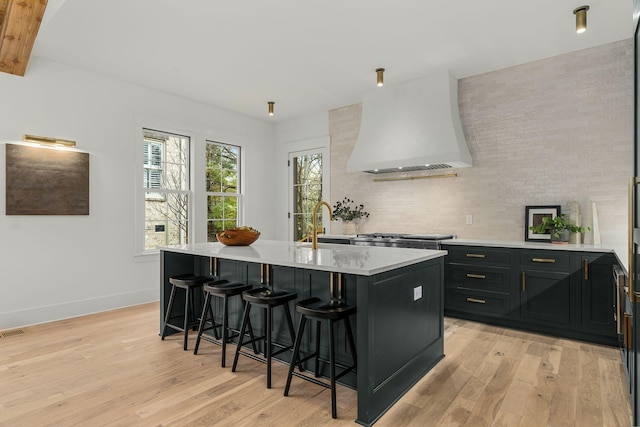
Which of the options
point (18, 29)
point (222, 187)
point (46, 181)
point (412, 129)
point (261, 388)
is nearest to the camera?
point (261, 388)

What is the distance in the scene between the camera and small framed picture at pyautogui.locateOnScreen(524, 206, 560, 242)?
395cm

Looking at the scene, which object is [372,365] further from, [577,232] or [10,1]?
[10,1]

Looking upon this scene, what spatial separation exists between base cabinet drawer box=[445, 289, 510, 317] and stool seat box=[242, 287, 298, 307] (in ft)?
7.06

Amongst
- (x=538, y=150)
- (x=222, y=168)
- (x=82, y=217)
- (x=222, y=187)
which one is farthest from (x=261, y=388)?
(x=222, y=168)

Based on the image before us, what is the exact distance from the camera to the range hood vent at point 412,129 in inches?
171

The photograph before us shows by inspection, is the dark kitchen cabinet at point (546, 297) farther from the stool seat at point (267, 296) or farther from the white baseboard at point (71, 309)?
the white baseboard at point (71, 309)

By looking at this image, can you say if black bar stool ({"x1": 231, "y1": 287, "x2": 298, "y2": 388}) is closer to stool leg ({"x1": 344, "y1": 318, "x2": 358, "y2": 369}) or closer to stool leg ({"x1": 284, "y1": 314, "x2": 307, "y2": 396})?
stool leg ({"x1": 284, "y1": 314, "x2": 307, "y2": 396})

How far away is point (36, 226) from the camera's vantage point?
399 cm

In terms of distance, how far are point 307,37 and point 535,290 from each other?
3.28m

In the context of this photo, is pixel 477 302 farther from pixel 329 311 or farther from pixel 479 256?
pixel 329 311

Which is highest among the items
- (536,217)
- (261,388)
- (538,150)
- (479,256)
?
(538,150)

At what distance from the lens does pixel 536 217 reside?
4.04 m

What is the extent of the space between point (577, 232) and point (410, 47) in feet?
8.14

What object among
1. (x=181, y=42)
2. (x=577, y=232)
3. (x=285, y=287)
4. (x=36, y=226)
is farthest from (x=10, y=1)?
(x=577, y=232)
